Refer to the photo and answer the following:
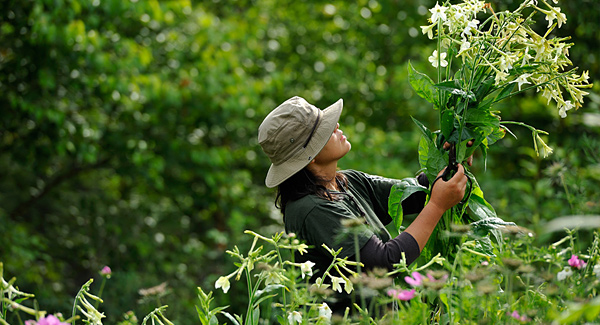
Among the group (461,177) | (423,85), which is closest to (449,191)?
(461,177)

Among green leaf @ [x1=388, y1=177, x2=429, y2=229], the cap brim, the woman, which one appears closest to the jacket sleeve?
the woman

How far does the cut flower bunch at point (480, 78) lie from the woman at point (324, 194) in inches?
3.8

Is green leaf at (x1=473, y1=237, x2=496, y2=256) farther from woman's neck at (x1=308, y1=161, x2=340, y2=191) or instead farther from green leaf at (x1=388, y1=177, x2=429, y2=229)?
woman's neck at (x1=308, y1=161, x2=340, y2=191)

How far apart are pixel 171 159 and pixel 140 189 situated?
131cm

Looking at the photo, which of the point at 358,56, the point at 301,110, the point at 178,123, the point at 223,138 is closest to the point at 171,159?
the point at 178,123

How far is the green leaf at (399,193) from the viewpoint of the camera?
173 cm

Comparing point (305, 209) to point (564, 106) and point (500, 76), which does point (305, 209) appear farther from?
point (564, 106)

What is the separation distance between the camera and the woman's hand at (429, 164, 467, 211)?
166 cm

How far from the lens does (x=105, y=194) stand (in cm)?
547

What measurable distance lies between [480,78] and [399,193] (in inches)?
16.2

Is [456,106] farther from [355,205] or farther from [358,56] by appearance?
[358,56]

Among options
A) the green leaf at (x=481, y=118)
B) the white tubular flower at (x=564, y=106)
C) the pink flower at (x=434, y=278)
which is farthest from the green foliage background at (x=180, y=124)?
the pink flower at (x=434, y=278)

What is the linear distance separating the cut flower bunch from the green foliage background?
5.22 ft

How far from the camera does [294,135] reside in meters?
1.94
